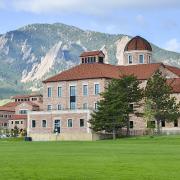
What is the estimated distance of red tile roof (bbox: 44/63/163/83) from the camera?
11131 cm

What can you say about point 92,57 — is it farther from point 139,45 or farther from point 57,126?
point 57,126

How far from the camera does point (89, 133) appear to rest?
100688mm

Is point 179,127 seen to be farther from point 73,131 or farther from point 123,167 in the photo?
point 123,167

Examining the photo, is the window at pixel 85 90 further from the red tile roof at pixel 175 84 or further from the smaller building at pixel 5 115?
the smaller building at pixel 5 115

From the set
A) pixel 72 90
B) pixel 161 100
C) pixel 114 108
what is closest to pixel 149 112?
pixel 161 100

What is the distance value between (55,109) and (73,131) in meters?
8.97

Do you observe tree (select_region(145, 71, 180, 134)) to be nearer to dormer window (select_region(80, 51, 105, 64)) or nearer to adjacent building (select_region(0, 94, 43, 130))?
dormer window (select_region(80, 51, 105, 64))

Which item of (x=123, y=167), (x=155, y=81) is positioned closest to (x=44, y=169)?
(x=123, y=167)

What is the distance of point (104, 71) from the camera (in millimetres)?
112000

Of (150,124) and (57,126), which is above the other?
(57,126)

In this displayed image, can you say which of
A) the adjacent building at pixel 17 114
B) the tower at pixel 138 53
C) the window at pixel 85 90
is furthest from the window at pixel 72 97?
the adjacent building at pixel 17 114

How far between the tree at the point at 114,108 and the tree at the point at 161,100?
323 centimetres

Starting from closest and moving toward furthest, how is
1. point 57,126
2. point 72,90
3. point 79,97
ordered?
point 57,126
point 79,97
point 72,90

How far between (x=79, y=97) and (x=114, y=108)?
2351 centimetres
